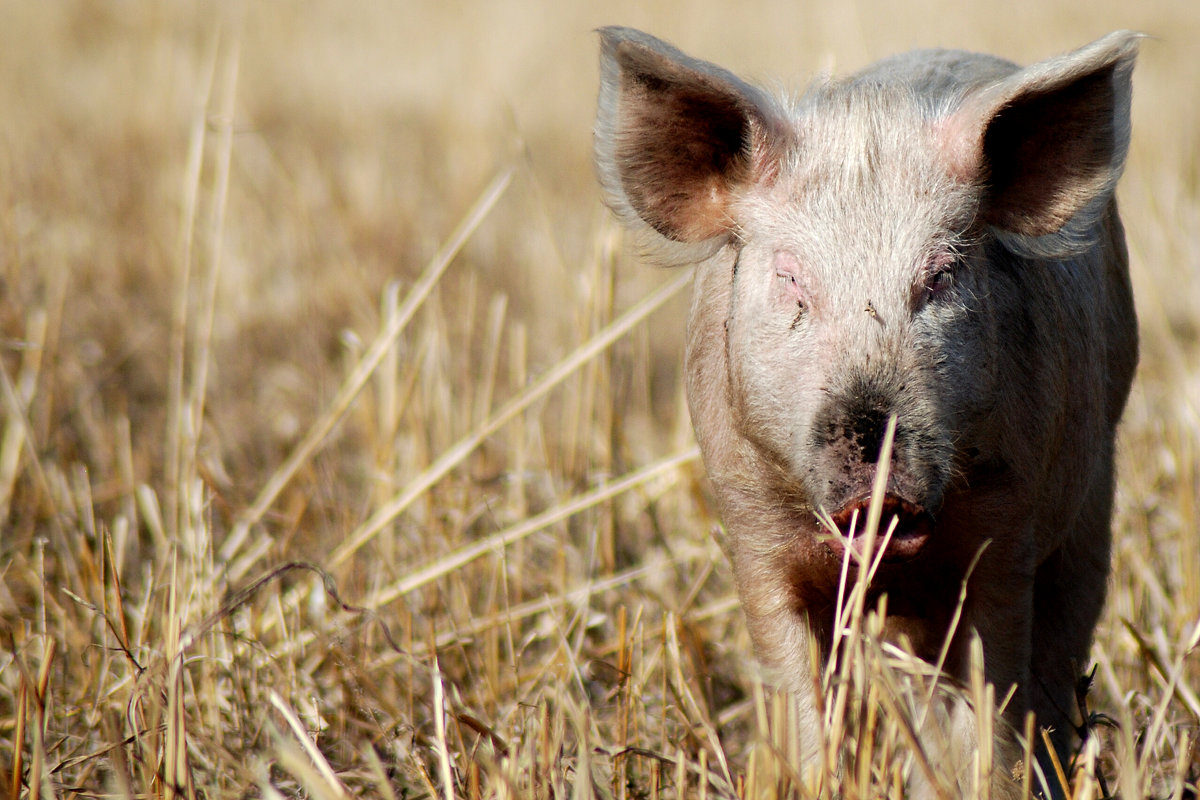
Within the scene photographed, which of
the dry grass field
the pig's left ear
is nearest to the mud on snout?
the dry grass field

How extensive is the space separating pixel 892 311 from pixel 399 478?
109 inches

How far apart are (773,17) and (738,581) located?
9274mm

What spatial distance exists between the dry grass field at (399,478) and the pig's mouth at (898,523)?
0.23m

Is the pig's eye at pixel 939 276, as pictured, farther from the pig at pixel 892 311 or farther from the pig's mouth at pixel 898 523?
the pig's mouth at pixel 898 523

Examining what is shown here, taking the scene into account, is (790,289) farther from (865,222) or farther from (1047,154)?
(1047,154)

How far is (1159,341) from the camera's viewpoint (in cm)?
643

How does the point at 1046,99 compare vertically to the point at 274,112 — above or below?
above

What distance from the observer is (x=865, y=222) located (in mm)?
2787

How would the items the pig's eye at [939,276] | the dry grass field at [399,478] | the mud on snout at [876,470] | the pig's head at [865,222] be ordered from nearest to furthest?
1. the mud on snout at [876,470]
2. the pig's head at [865,222]
3. the pig's eye at [939,276]
4. the dry grass field at [399,478]

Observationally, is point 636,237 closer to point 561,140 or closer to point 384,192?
point 384,192

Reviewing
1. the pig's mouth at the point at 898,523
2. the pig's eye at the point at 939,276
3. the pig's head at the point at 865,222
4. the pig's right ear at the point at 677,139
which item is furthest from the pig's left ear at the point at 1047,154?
the pig's mouth at the point at 898,523

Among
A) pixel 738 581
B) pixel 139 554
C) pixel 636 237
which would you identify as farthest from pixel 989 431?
A: pixel 139 554

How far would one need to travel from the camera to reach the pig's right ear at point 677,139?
292cm


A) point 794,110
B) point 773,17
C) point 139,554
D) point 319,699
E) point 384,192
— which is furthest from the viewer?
point 773,17
